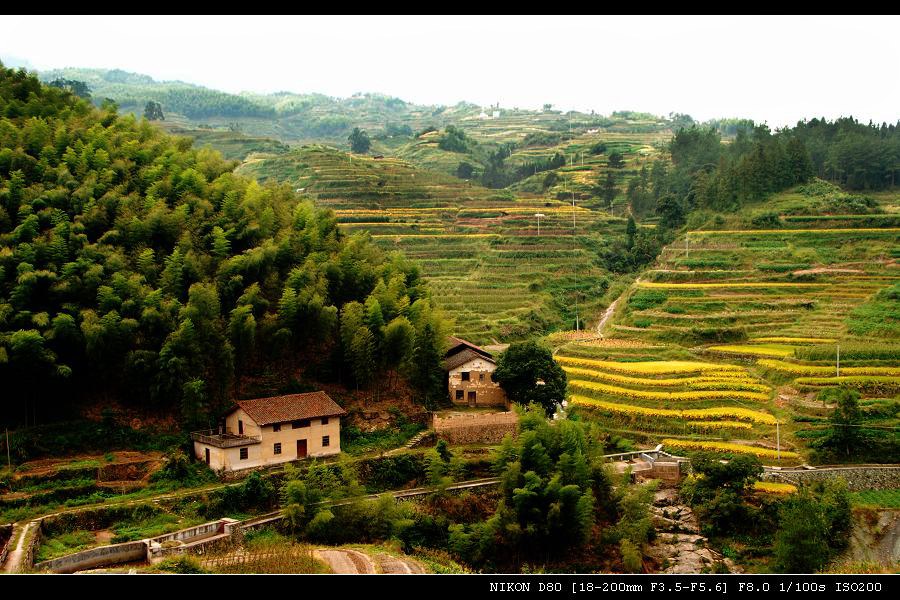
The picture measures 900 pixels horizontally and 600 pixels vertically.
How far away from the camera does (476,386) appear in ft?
92.0

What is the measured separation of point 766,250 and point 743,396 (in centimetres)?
1314

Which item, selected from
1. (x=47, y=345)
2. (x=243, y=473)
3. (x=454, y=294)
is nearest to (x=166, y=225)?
(x=47, y=345)

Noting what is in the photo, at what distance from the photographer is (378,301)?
1065 inches

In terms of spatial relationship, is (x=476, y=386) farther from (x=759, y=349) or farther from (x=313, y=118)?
(x=313, y=118)

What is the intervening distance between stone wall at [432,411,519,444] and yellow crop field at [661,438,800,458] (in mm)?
5147

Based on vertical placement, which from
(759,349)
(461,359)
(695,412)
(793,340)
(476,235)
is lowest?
(695,412)

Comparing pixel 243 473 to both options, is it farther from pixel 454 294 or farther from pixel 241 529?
pixel 454 294

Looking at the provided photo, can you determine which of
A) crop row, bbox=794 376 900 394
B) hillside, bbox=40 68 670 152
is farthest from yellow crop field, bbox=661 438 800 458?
hillside, bbox=40 68 670 152

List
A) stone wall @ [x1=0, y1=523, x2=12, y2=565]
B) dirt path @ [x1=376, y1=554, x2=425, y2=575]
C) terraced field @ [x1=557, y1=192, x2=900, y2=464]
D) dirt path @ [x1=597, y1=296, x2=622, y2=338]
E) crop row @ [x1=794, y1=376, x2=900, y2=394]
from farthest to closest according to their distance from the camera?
dirt path @ [x1=597, y1=296, x2=622, y2=338] < crop row @ [x1=794, y1=376, x2=900, y2=394] < terraced field @ [x1=557, y1=192, x2=900, y2=464] < stone wall @ [x1=0, y1=523, x2=12, y2=565] < dirt path @ [x1=376, y1=554, x2=425, y2=575]

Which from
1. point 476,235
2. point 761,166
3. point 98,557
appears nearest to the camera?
point 98,557

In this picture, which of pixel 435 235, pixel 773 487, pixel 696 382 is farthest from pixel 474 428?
pixel 435 235

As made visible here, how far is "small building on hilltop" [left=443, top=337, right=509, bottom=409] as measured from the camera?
28.0 metres

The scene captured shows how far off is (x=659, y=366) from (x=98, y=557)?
19.7 meters

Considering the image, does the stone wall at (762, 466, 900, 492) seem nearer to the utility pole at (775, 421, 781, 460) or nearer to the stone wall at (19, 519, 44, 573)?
the utility pole at (775, 421, 781, 460)
